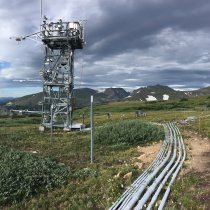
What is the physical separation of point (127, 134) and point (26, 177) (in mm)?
14160

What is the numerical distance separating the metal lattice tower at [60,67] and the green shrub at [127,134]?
17.4 m

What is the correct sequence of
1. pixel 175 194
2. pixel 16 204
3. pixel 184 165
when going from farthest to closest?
pixel 184 165, pixel 16 204, pixel 175 194

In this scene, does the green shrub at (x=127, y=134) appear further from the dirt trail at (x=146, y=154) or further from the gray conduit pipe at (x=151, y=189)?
the gray conduit pipe at (x=151, y=189)

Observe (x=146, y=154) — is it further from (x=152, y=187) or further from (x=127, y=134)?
(x=152, y=187)

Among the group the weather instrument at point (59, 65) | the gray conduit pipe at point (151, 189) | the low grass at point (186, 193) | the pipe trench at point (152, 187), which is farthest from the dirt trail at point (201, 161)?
the weather instrument at point (59, 65)

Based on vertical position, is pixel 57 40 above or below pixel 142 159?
above

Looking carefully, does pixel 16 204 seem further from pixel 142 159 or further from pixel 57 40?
pixel 57 40

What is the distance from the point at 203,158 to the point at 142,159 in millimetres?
2917

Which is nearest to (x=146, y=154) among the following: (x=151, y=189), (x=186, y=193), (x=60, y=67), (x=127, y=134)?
(x=127, y=134)

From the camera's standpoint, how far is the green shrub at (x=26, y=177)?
16.2m

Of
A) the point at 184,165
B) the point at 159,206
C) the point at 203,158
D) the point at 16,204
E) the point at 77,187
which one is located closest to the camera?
the point at 159,206

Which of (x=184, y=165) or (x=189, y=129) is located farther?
(x=189, y=129)

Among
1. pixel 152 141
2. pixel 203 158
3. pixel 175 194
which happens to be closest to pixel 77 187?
pixel 175 194

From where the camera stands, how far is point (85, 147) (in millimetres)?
29438
